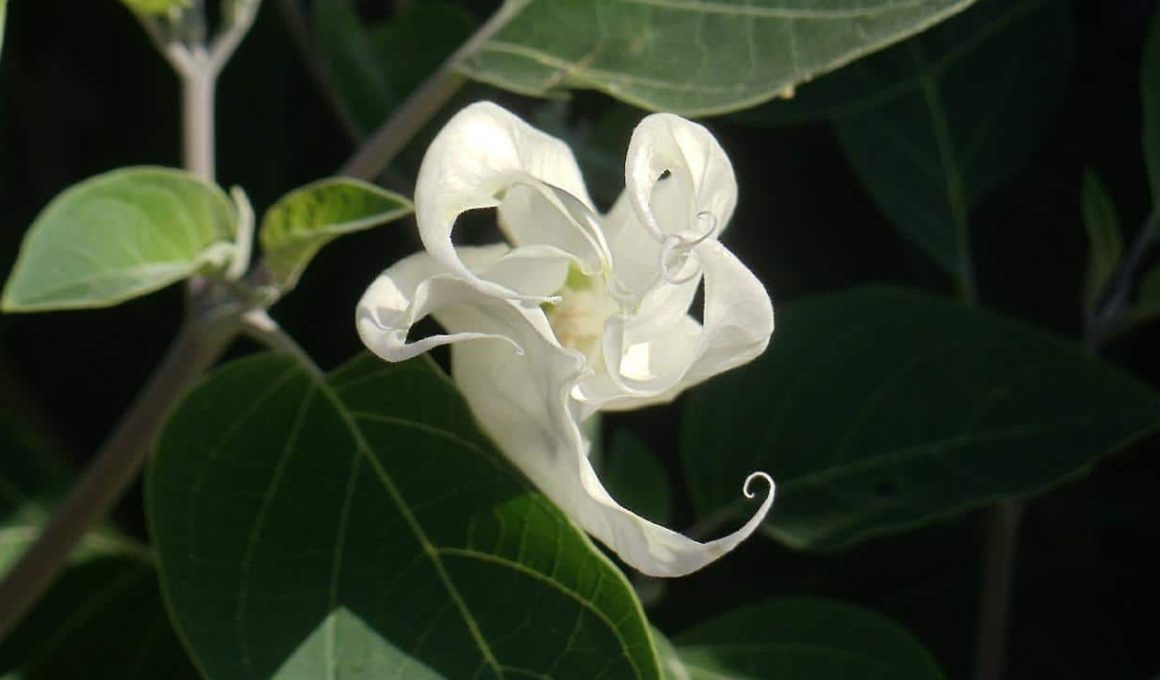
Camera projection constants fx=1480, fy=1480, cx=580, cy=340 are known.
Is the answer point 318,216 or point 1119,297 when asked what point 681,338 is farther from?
point 1119,297

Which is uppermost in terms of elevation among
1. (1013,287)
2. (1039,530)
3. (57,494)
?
(57,494)

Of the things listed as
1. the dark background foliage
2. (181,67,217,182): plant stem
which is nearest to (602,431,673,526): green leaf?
the dark background foliage

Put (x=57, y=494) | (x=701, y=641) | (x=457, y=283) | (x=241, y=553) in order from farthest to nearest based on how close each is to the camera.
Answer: (x=57, y=494), (x=701, y=641), (x=241, y=553), (x=457, y=283)

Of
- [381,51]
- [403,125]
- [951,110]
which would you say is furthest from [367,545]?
[951,110]

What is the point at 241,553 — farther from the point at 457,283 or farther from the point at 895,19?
the point at 895,19

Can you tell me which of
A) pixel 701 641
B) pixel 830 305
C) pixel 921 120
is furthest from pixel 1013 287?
pixel 701 641

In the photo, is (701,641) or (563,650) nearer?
(563,650)

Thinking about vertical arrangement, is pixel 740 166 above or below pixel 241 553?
below

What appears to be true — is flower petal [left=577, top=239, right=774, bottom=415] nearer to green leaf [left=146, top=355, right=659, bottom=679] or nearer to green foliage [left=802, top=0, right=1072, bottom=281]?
green leaf [left=146, top=355, right=659, bottom=679]
